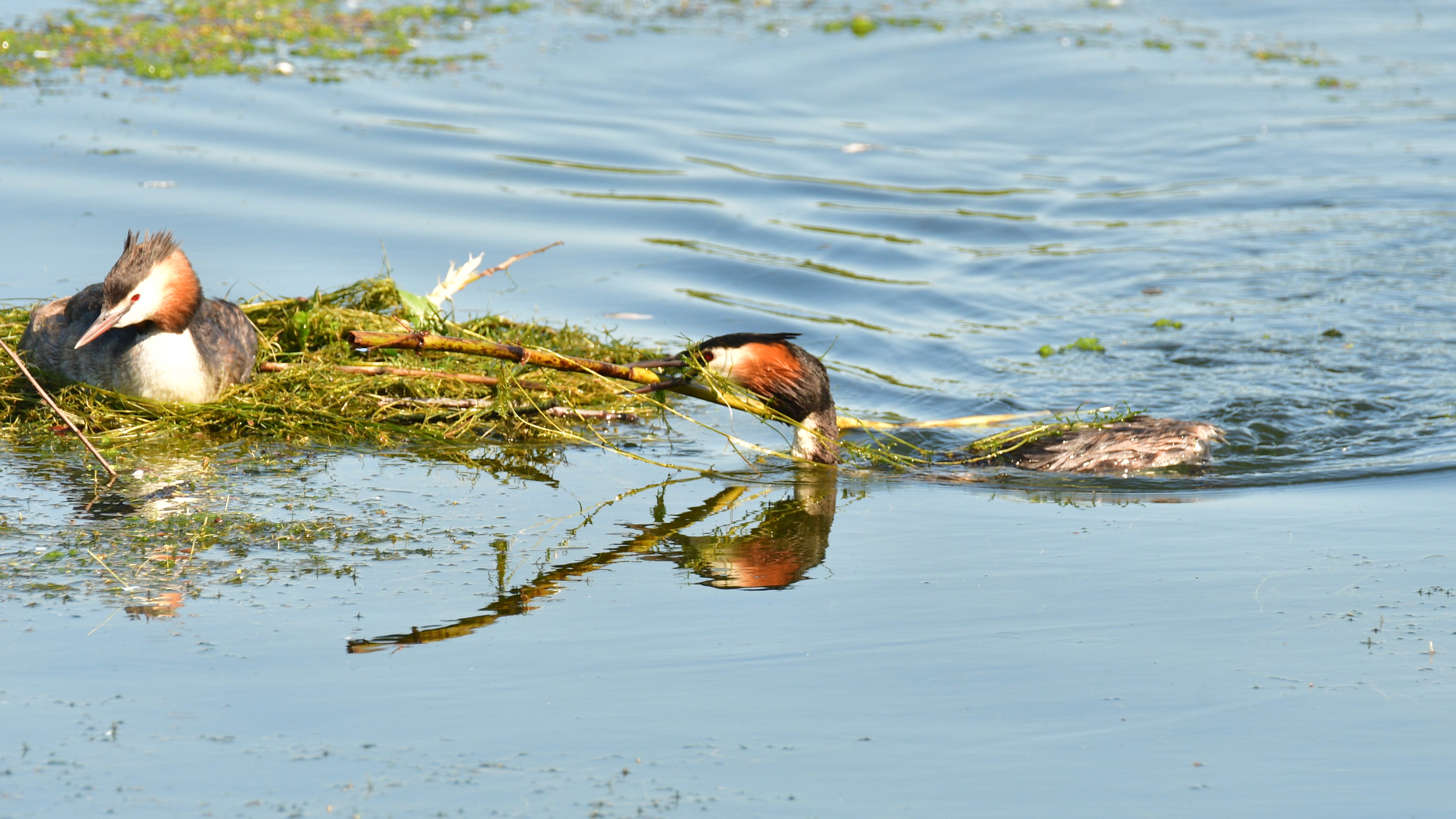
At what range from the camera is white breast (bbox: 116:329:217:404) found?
7.14 meters

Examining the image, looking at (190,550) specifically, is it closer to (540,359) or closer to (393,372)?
(540,359)

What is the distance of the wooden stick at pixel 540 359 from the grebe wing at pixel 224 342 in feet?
2.51

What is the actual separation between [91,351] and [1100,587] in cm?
476

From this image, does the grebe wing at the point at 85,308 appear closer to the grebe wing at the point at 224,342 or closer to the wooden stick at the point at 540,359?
the grebe wing at the point at 224,342

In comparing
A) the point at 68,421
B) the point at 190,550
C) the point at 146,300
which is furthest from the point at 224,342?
the point at 190,550

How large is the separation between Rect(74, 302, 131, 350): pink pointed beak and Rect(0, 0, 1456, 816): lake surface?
22.8 inches

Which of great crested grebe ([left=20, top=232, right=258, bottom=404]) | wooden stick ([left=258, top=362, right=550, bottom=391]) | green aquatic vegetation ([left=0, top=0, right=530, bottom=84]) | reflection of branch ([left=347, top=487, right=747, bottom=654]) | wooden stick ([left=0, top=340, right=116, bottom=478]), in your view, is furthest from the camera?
green aquatic vegetation ([left=0, top=0, right=530, bottom=84])

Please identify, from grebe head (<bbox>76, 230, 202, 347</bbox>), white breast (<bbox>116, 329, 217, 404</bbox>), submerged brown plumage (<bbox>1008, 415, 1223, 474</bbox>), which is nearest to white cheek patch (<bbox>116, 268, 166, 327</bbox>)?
grebe head (<bbox>76, 230, 202, 347</bbox>)

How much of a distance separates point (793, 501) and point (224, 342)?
114 inches

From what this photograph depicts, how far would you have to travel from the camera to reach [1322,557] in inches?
232

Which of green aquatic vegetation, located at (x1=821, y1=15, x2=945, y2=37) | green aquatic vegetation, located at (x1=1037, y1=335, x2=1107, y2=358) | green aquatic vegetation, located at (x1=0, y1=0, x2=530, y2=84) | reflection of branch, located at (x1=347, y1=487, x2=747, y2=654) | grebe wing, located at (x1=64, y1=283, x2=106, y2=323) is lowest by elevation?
green aquatic vegetation, located at (x1=1037, y1=335, x2=1107, y2=358)

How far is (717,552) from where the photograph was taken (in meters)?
5.93

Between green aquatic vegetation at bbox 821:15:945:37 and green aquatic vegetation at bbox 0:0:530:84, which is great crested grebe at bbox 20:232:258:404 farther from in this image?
green aquatic vegetation at bbox 821:15:945:37

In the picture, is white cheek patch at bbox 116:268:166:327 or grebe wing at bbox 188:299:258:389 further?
grebe wing at bbox 188:299:258:389
